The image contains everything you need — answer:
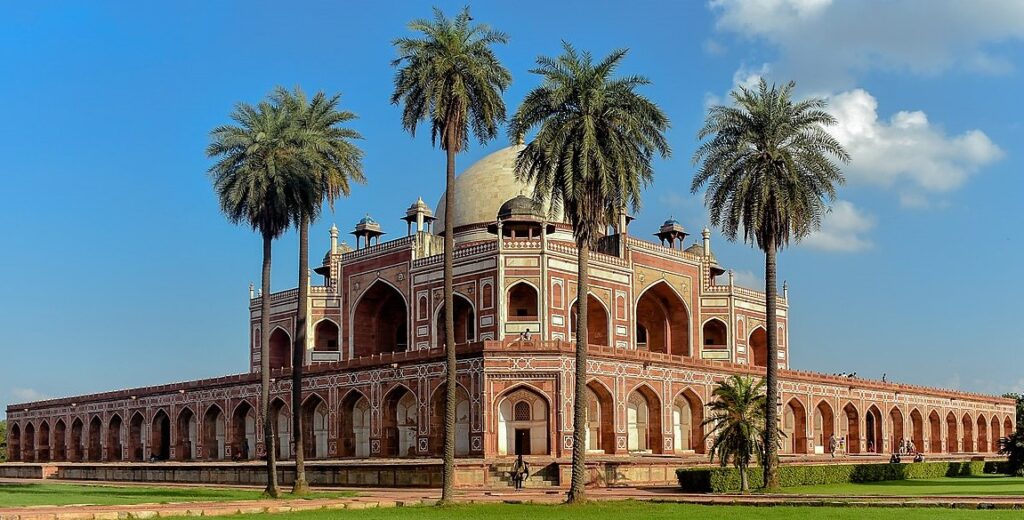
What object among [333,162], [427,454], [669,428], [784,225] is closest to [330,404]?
[427,454]

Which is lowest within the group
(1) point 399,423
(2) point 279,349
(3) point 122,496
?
(3) point 122,496

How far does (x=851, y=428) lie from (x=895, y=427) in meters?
5.27

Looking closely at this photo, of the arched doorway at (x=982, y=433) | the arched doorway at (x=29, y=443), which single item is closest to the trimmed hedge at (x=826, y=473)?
the arched doorway at (x=982, y=433)

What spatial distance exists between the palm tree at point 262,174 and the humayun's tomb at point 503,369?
836cm

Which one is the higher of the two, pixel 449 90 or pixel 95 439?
pixel 449 90

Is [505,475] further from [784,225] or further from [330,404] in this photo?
[330,404]

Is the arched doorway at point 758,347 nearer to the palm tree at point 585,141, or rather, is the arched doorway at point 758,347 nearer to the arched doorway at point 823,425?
the arched doorway at point 823,425

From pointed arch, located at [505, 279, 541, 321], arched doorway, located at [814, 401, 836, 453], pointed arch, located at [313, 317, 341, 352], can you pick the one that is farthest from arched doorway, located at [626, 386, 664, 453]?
pointed arch, located at [313, 317, 341, 352]

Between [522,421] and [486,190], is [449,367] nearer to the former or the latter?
[522,421]

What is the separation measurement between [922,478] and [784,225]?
516 inches

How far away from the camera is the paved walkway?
23.0 m

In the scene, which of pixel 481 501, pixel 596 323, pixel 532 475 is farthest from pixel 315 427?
pixel 481 501

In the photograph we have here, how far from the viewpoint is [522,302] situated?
51688mm

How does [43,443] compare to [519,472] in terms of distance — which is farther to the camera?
[43,443]
